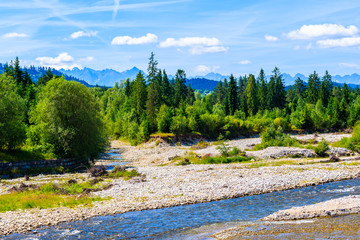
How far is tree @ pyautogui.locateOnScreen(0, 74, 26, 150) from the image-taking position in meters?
40.4

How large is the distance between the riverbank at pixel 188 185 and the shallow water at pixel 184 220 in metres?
1.04

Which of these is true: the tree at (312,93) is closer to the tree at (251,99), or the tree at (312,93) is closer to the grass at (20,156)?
the tree at (251,99)

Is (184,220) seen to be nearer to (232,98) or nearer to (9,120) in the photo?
(9,120)

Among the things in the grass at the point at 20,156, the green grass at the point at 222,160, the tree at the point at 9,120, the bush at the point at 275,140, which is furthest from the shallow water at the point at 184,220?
the bush at the point at 275,140

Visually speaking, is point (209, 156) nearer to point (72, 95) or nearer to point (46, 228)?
point (72, 95)

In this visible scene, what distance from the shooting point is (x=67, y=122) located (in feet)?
149

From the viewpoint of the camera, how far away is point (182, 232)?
63.4ft

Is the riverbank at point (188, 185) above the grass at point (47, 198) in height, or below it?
below

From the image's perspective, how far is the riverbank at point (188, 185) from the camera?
21891mm

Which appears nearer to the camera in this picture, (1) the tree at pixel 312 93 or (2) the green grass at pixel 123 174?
(2) the green grass at pixel 123 174

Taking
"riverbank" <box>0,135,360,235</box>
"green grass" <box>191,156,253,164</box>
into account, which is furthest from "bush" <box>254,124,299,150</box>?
"riverbank" <box>0,135,360,235</box>

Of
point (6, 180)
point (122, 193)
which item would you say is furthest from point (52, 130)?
point (122, 193)

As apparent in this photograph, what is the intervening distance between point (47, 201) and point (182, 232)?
1163cm

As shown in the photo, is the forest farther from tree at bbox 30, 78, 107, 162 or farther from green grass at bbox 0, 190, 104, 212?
green grass at bbox 0, 190, 104, 212
